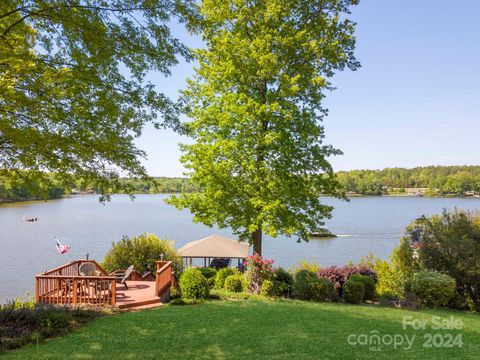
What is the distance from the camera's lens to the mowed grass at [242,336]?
6.27 meters

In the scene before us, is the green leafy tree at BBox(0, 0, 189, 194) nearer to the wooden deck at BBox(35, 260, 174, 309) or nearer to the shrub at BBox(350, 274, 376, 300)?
the wooden deck at BBox(35, 260, 174, 309)

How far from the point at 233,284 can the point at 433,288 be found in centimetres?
675

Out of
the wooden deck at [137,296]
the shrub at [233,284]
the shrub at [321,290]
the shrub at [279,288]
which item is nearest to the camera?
the wooden deck at [137,296]

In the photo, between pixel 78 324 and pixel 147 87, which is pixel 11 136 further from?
pixel 78 324

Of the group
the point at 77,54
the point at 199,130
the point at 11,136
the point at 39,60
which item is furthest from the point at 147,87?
the point at 199,130

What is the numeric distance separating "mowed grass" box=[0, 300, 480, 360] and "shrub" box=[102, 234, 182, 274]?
8004mm

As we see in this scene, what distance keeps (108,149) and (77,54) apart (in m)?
1.61

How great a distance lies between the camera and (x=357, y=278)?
44.2 feet

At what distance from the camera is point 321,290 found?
12.7 meters

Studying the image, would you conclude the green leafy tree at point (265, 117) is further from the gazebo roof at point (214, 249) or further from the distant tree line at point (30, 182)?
the distant tree line at point (30, 182)

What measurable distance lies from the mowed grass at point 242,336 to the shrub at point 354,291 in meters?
2.69

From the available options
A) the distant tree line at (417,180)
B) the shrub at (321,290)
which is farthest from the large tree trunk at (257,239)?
the distant tree line at (417,180)

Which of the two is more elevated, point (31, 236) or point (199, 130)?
point (199, 130)

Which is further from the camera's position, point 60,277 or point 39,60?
point 60,277
